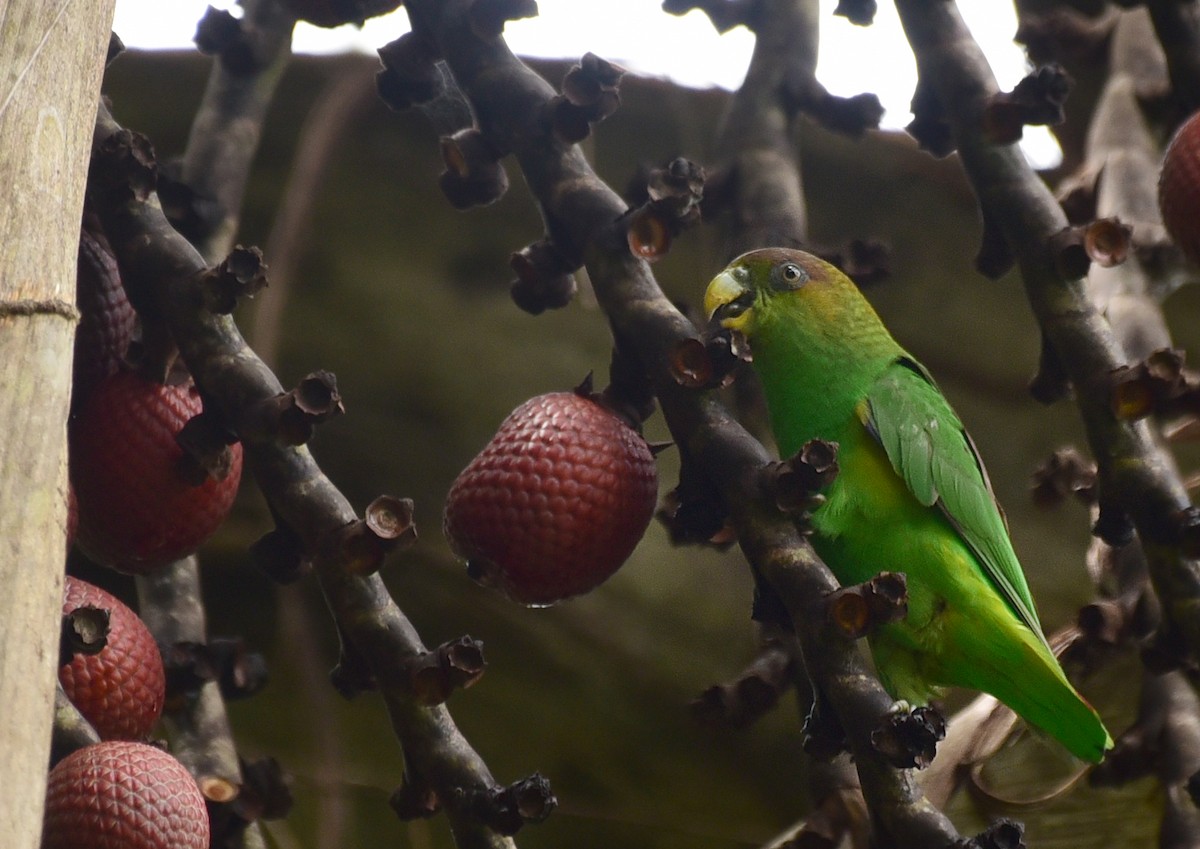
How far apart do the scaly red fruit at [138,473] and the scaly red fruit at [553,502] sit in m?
0.22

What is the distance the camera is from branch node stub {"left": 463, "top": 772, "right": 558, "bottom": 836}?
31.6 inches

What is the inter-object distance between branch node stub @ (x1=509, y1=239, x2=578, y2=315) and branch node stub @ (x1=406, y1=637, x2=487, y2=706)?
315 millimetres

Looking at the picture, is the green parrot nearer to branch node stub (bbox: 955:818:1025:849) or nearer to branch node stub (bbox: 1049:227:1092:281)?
branch node stub (bbox: 1049:227:1092:281)

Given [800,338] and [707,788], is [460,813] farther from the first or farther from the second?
[707,788]

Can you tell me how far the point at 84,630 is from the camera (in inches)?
35.5

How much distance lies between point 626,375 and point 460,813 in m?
0.35

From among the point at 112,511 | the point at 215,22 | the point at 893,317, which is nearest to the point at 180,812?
the point at 112,511

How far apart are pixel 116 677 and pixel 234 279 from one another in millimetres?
312

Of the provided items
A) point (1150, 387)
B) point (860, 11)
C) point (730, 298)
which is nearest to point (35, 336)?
point (1150, 387)

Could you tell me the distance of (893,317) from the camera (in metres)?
2.71

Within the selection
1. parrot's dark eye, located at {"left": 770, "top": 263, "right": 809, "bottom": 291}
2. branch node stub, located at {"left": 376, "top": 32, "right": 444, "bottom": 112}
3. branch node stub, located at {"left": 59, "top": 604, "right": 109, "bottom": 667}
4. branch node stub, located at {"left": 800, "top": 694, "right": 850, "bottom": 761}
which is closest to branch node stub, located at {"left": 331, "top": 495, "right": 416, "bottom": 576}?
branch node stub, located at {"left": 59, "top": 604, "right": 109, "bottom": 667}

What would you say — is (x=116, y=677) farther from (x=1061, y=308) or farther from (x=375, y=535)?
(x=1061, y=308)

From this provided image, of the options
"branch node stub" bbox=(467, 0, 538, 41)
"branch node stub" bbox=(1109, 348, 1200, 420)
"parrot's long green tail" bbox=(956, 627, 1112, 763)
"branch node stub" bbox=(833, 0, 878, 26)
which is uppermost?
"branch node stub" bbox=(833, 0, 878, 26)

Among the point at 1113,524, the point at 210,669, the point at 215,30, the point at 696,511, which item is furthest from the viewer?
the point at 215,30
